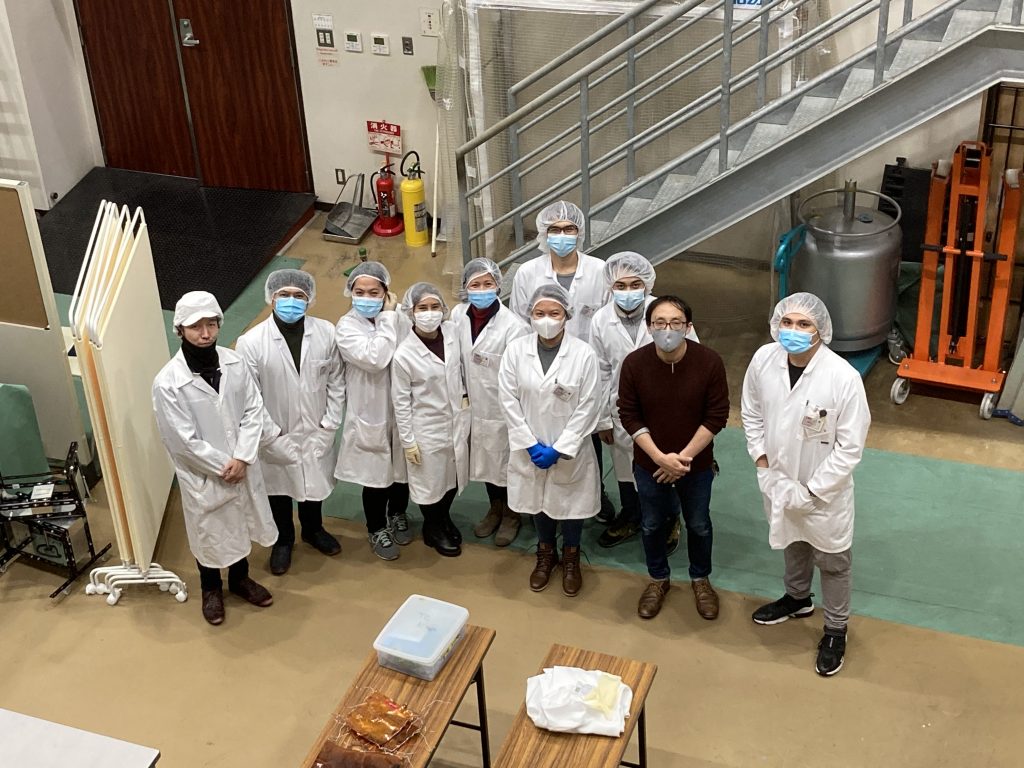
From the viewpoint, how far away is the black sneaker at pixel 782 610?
4.80m

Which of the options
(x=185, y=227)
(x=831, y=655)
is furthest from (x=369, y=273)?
(x=185, y=227)

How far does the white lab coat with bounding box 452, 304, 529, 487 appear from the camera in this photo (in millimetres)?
4887

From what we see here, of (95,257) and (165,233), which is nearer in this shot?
(95,257)

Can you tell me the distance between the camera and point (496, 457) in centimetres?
507

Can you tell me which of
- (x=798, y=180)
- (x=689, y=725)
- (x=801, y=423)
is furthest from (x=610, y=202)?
(x=689, y=725)

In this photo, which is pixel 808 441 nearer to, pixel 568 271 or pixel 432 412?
pixel 568 271

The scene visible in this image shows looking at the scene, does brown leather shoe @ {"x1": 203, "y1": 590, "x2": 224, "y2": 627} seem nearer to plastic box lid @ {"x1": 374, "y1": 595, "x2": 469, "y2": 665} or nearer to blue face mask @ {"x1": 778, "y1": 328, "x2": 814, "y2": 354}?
plastic box lid @ {"x1": 374, "y1": 595, "x2": 469, "y2": 665}

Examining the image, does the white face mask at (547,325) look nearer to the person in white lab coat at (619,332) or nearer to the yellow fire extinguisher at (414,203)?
the person in white lab coat at (619,332)

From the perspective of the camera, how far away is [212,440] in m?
4.63

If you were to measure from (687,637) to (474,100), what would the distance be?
128 inches

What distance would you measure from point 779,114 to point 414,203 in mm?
2826

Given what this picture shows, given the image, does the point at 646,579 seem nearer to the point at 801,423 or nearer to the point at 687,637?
the point at 687,637

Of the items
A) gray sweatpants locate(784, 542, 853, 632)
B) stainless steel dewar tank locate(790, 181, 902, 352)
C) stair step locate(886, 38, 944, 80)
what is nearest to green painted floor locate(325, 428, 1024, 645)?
gray sweatpants locate(784, 542, 853, 632)

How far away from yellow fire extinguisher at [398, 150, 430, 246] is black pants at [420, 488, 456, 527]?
2804mm
